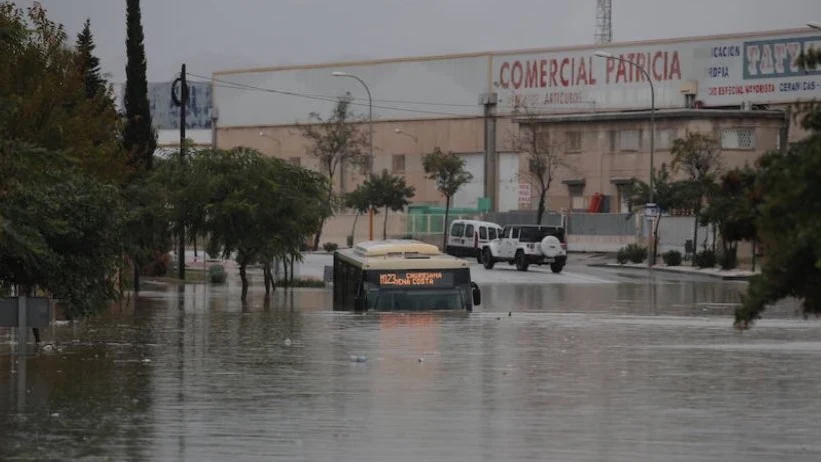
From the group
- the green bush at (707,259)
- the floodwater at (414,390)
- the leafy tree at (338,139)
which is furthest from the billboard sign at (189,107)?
the floodwater at (414,390)

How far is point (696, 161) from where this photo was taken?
284ft

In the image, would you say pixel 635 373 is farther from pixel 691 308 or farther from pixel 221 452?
pixel 691 308

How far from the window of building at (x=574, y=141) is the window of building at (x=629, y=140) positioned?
2.98 meters

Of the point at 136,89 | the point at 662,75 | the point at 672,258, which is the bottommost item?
the point at 672,258

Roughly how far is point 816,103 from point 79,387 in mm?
11597

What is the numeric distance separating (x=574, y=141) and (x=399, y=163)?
1820cm

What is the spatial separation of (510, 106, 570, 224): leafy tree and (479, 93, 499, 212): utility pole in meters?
5.10

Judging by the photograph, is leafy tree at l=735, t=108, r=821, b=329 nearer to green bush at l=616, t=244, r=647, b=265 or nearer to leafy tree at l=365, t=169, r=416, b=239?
green bush at l=616, t=244, r=647, b=265

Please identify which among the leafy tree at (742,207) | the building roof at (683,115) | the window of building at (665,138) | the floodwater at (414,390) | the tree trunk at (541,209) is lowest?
the floodwater at (414,390)

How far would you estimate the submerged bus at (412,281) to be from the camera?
39.7m

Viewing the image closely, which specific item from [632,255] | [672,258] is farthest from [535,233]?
[632,255]

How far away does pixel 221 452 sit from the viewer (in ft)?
48.4

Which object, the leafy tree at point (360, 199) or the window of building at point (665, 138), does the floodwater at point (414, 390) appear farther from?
the leafy tree at point (360, 199)

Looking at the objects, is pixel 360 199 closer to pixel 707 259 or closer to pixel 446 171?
pixel 446 171
